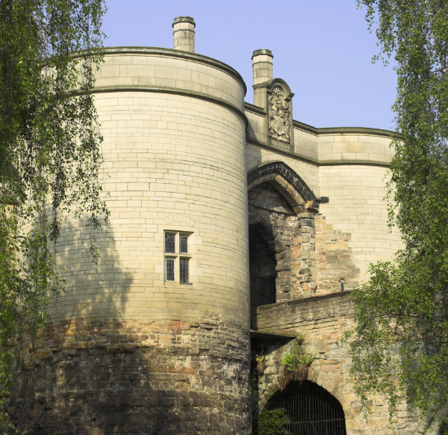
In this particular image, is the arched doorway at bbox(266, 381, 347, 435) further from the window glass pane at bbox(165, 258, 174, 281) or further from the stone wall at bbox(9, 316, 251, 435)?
the window glass pane at bbox(165, 258, 174, 281)

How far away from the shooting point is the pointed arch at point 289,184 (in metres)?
23.9

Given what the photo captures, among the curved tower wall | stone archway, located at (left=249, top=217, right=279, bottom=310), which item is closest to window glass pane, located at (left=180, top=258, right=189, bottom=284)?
the curved tower wall

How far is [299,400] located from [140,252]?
20.9 feet

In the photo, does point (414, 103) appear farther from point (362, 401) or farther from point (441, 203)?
point (362, 401)

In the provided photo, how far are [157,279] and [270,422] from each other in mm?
5301

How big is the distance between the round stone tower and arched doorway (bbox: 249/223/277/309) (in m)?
4.78

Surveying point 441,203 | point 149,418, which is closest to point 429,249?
point 441,203

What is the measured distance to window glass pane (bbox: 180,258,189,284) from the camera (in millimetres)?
18281

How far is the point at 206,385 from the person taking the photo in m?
17.8

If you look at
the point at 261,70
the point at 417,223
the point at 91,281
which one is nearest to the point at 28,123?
the point at 91,281

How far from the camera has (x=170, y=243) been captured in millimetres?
18391

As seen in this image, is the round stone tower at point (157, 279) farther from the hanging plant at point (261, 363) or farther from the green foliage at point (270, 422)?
the hanging plant at point (261, 363)

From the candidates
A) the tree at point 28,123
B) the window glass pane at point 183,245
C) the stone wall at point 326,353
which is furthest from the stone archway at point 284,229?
the tree at point 28,123

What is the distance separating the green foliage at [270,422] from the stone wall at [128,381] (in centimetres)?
268
